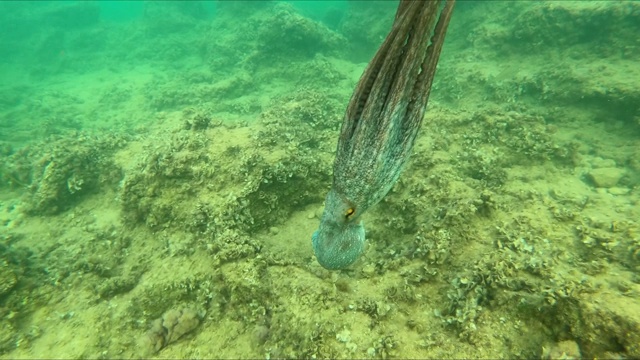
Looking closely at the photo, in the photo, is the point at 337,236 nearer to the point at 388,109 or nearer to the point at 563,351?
the point at 388,109

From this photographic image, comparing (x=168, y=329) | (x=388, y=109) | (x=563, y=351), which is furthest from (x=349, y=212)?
(x=168, y=329)

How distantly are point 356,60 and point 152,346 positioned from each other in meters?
15.8

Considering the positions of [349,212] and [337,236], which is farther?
[337,236]

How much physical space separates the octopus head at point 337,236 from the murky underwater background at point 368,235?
42cm

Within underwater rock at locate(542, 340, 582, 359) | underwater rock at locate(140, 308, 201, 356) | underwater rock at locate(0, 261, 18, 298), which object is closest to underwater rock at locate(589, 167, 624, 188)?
underwater rock at locate(542, 340, 582, 359)

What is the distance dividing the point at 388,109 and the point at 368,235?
99.4 inches

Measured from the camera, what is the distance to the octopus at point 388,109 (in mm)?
1633

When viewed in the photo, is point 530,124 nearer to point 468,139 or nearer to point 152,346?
point 468,139

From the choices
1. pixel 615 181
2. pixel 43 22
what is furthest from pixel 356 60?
pixel 43 22

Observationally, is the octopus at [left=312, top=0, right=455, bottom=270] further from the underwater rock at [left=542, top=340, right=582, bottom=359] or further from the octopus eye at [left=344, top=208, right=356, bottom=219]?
the underwater rock at [left=542, top=340, right=582, bottom=359]

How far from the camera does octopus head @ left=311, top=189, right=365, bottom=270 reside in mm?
2529

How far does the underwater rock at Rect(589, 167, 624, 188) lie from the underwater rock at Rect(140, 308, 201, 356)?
6689 millimetres

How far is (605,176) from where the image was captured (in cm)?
525

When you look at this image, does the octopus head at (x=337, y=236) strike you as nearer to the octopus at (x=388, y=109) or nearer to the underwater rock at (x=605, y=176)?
the octopus at (x=388, y=109)
